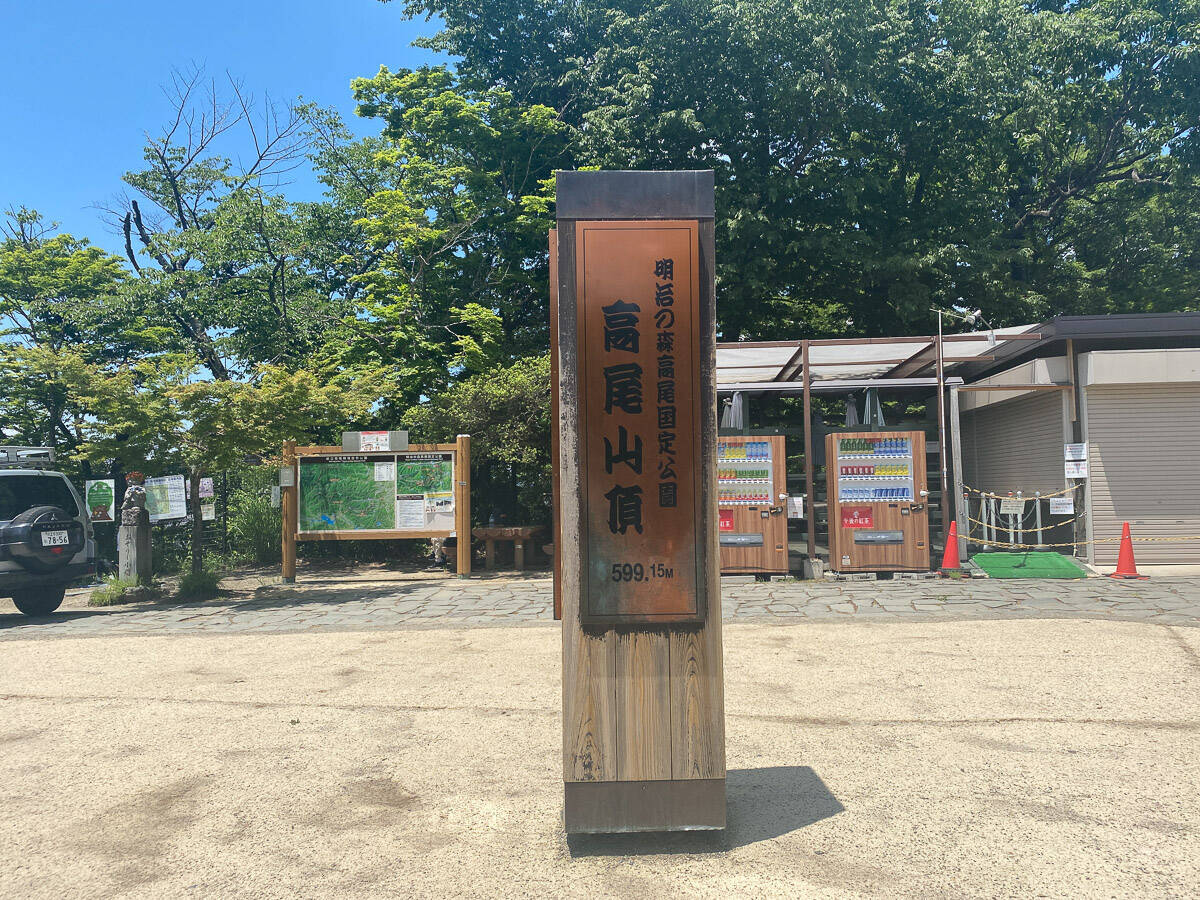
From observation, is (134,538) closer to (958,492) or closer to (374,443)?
(374,443)

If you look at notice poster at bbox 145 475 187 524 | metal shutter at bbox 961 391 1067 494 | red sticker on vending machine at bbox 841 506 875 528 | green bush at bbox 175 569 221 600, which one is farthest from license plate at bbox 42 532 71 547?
metal shutter at bbox 961 391 1067 494

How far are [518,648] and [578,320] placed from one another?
5.00 m

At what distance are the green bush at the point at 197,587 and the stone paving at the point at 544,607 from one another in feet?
0.92

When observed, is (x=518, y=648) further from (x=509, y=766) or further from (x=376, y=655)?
(x=509, y=766)

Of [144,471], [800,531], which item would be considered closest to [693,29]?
[800,531]

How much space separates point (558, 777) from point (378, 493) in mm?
9371

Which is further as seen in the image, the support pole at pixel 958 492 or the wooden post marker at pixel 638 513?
the support pole at pixel 958 492

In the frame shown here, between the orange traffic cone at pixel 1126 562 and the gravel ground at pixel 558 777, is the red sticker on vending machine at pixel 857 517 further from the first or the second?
the gravel ground at pixel 558 777

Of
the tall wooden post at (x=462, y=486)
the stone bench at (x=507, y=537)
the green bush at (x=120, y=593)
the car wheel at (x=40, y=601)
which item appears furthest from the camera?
the stone bench at (x=507, y=537)

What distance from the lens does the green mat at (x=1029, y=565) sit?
36.7 feet

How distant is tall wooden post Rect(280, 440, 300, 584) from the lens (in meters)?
13.1

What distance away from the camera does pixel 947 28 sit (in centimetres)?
1900

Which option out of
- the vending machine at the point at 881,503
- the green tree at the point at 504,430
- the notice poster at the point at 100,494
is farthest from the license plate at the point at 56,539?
the vending machine at the point at 881,503

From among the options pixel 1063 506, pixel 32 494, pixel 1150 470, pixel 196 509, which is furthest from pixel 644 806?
pixel 1150 470
